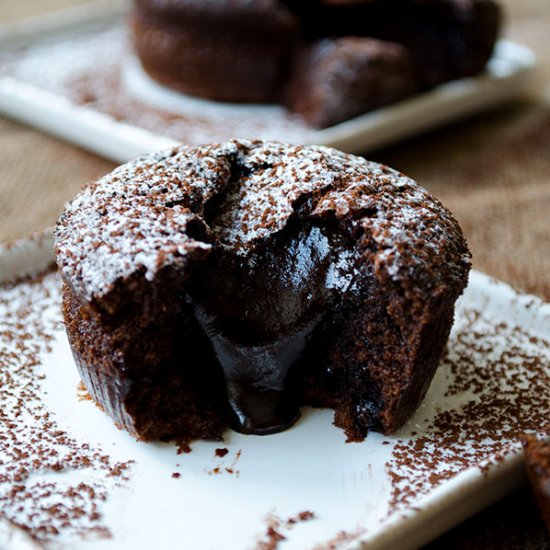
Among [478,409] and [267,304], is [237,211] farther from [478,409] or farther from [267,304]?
[478,409]

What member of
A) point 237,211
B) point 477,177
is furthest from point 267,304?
point 477,177

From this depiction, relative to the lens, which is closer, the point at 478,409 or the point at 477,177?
the point at 478,409

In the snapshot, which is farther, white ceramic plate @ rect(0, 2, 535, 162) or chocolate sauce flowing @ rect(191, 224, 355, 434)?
white ceramic plate @ rect(0, 2, 535, 162)

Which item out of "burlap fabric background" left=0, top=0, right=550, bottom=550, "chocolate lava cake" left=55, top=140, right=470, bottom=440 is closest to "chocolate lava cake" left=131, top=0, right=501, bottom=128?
"burlap fabric background" left=0, top=0, right=550, bottom=550

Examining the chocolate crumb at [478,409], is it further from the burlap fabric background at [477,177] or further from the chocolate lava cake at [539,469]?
the burlap fabric background at [477,177]

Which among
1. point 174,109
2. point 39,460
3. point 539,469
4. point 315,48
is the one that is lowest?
point 174,109

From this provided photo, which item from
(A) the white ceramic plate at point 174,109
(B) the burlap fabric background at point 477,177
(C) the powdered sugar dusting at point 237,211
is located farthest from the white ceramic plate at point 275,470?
(A) the white ceramic plate at point 174,109

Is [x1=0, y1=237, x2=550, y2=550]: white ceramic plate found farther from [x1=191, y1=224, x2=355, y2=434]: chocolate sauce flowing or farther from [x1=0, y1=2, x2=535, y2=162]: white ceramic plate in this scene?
[x1=0, y1=2, x2=535, y2=162]: white ceramic plate
